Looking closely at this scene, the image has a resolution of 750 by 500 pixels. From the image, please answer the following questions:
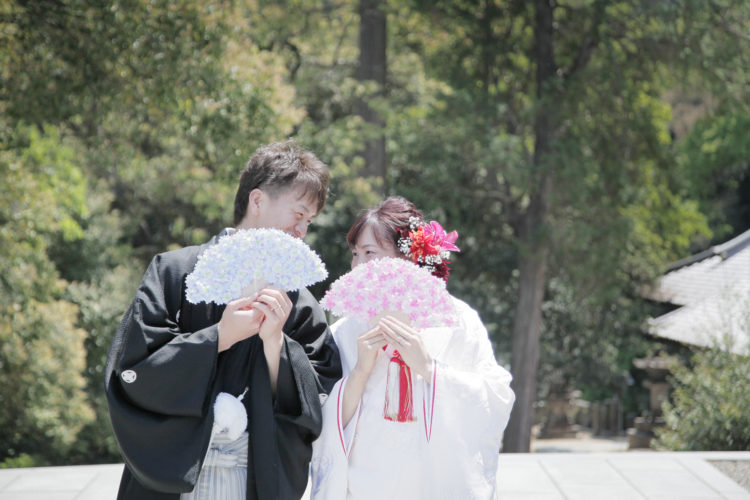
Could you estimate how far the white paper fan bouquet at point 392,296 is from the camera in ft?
8.39

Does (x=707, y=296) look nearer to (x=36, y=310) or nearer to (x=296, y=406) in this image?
(x=36, y=310)

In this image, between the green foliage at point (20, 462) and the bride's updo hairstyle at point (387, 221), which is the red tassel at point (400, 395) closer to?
the bride's updo hairstyle at point (387, 221)

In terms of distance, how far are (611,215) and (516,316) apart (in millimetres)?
2257

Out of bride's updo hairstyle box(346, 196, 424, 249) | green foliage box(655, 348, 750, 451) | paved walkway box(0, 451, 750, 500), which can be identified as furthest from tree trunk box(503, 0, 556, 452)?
bride's updo hairstyle box(346, 196, 424, 249)

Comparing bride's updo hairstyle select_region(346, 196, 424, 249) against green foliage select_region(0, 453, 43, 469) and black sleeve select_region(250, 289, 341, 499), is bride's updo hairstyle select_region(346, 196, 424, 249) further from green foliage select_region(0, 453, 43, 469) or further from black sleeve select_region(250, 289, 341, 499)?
green foliage select_region(0, 453, 43, 469)

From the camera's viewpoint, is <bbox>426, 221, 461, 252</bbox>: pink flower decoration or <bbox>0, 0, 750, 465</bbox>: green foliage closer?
<bbox>426, 221, 461, 252</bbox>: pink flower decoration

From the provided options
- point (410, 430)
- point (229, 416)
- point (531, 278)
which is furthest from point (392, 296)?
point (531, 278)

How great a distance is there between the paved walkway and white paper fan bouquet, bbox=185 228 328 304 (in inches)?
122

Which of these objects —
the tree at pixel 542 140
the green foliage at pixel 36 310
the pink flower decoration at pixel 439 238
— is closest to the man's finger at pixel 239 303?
the pink flower decoration at pixel 439 238

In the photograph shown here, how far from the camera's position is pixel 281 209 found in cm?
252

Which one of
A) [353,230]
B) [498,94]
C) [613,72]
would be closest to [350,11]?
[498,94]

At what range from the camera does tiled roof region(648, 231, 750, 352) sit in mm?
8586

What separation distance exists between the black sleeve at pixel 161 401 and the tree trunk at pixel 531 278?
35.8 feet

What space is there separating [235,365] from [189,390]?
0.18 meters
